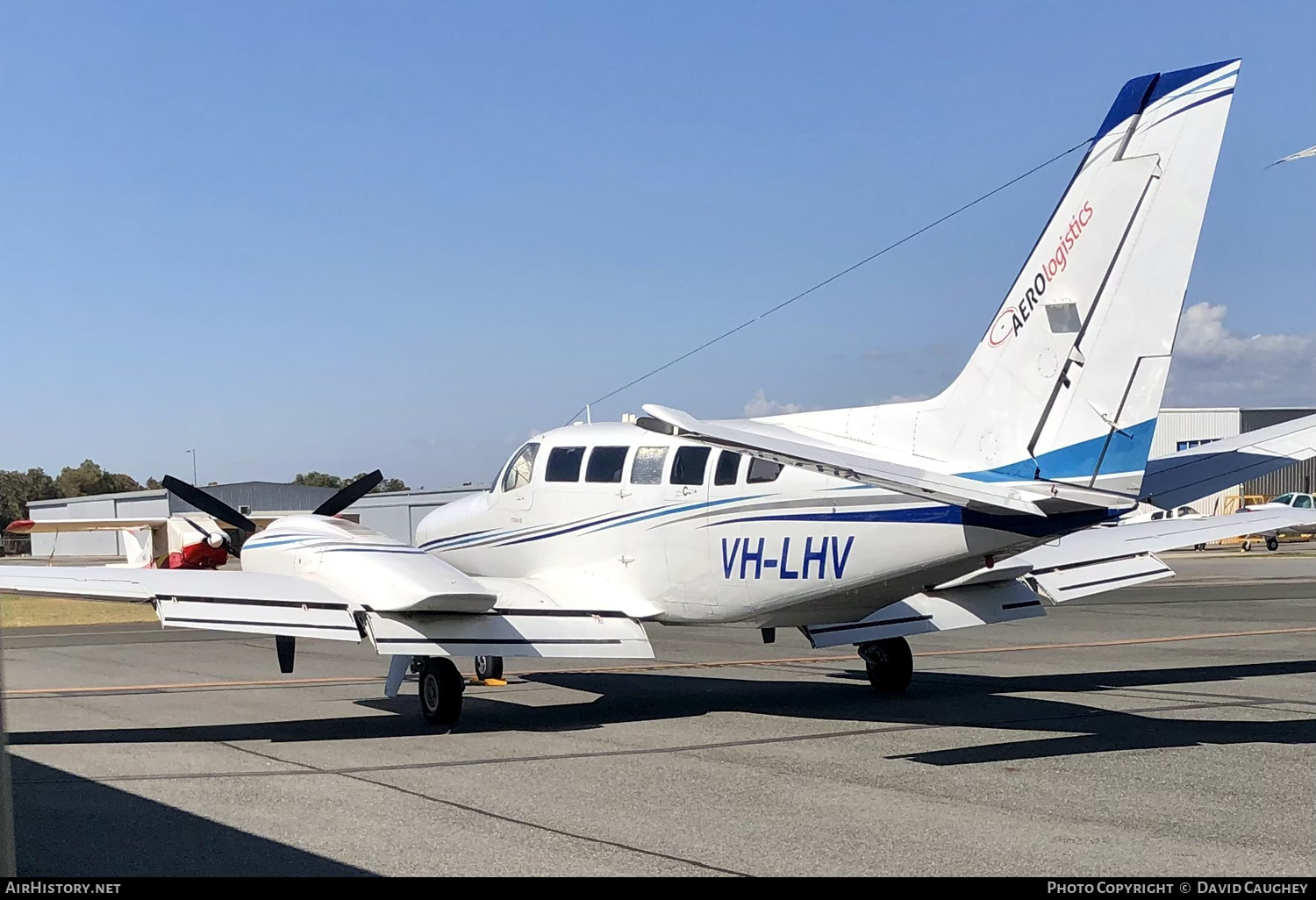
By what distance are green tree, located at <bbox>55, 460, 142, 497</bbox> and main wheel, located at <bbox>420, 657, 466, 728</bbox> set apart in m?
126

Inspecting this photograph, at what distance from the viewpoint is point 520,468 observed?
1509 centimetres

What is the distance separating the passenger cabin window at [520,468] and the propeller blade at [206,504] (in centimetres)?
523

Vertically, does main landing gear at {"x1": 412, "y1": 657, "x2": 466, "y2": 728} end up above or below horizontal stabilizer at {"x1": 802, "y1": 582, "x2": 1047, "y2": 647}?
below

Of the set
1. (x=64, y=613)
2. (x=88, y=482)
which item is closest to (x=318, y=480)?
(x=88, y=482)

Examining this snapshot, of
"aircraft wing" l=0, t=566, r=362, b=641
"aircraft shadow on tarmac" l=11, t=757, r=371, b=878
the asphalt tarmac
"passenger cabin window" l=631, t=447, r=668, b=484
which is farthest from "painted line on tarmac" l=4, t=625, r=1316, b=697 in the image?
"aircraft shadow on tarmac" l=11, t=757, r=371, b=878

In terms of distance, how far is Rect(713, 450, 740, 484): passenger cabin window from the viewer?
→ 1250 centimetres

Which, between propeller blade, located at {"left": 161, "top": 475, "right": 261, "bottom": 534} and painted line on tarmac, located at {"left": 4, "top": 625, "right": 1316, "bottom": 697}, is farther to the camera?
propeller blade, located at {"left": 161, "top": 475, "right": 261, "bottom": 534}

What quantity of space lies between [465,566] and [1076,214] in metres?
8.56

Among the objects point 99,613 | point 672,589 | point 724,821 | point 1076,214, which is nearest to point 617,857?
point 724,821

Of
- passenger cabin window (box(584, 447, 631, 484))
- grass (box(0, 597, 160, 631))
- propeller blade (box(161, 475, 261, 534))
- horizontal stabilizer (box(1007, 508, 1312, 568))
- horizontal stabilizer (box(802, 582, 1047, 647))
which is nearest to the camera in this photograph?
horizontal stabilizer (box(802, 582, 1047, 647))

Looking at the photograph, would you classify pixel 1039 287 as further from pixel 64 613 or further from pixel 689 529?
pixel 64 613

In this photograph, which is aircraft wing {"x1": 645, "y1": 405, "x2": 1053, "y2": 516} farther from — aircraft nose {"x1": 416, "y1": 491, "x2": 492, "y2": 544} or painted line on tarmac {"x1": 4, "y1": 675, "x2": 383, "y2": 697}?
painted line on tarmac {"x1": 4, "y1": 675, "x2": 383, "y2": 697}

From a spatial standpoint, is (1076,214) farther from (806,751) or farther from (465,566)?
(465,566)

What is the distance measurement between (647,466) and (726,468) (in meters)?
1.16
